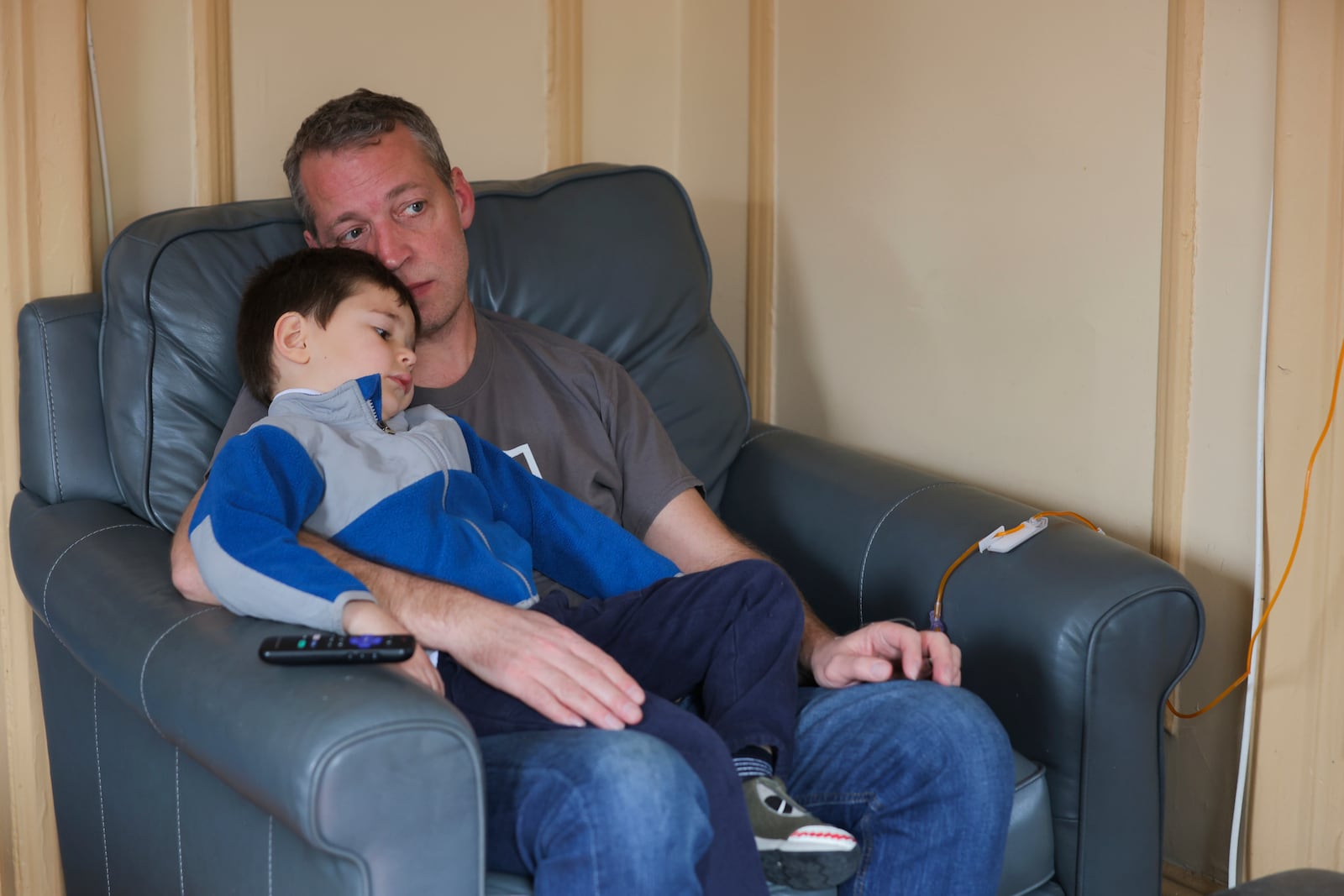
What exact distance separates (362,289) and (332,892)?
0.74m

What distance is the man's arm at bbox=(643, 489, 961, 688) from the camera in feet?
4.53

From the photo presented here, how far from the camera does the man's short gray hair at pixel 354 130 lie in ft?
5.63

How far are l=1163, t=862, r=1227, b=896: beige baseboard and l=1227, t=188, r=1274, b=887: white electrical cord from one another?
3.6 inches

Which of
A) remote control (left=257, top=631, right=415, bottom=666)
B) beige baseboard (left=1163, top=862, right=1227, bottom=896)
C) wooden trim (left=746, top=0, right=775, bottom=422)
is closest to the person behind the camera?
remote control (left=257, top=631, right=415, bottom=666)

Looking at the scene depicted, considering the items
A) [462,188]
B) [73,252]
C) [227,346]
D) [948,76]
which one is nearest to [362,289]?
[227,346]

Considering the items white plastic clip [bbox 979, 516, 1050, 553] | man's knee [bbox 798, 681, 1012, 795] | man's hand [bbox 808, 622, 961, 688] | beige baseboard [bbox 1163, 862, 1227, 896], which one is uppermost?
white plastic clip [bbox 979, 516, 1050, 553]

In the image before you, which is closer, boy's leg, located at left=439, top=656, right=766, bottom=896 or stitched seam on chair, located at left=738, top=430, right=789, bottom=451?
boy's leg, located at left=439, top=656, right=766, bottom=896

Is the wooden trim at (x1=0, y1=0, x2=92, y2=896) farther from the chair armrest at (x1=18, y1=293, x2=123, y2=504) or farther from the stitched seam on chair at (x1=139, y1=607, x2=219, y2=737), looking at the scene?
the stitched seam on chair at (x1=139, y1=607, x2=219, y2=737)

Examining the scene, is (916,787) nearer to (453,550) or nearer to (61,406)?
(453,550)

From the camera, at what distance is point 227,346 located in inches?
65.3

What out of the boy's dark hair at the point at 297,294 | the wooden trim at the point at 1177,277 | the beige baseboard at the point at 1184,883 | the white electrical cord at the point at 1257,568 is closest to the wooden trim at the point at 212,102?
the boy's dark hair at the point at 297,294

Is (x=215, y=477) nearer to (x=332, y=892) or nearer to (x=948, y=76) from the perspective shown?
(x=332, y=892)

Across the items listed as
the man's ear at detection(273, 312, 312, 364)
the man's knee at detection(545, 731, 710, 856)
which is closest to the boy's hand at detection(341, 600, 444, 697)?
the man's knee at detection(545, 731, 710, 856)

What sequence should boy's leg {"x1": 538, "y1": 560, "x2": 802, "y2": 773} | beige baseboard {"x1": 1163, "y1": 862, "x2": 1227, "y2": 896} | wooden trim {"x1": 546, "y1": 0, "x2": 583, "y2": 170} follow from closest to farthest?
1. boy's leg {"x1": 538, "y1": 560, "x2": 802, "y2": 773}
2. beige baseboard {"x1": 1163, "y1": 862, "x2": 1227, "y2": 896}
3. wooden trim {"x1": 546, "y1": 0, "x2": 583, "y2": 170}
